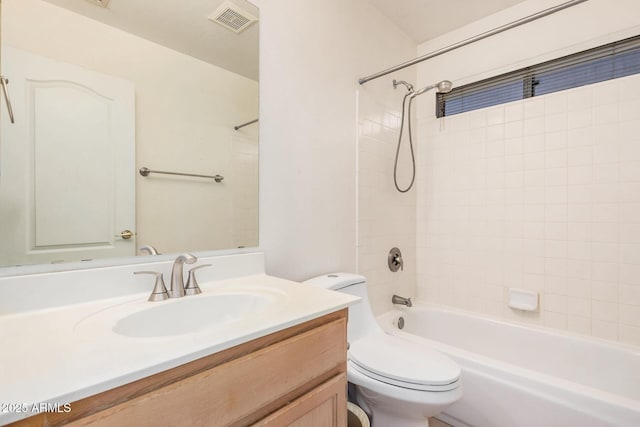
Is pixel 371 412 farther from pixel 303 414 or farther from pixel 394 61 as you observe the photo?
pixel 394 61

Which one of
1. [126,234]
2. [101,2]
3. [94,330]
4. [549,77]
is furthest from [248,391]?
[549,77]

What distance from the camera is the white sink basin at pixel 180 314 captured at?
0.73 metres

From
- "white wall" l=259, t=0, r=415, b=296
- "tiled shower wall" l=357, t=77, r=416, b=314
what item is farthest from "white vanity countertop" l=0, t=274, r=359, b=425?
"tiled shower wall" l=357, t=77, r=416, b=314

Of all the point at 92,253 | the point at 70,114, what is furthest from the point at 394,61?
the point at 92,253

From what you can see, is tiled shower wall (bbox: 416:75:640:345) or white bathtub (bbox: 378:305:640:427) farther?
tiled shower wall (bbox: 416:75:640:345)

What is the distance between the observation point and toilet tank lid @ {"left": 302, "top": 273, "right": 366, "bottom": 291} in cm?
139

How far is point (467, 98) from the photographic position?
2117mm

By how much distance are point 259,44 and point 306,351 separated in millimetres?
1263

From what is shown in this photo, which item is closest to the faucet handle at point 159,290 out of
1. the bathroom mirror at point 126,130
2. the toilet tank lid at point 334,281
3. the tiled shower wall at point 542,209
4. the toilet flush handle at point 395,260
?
the bathroom mirror at point 126,130

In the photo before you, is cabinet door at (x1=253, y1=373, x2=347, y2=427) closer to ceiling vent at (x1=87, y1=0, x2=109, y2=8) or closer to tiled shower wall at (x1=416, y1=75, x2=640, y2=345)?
ceiling vent at (x1=87, y1=0, x2=109, y2=8)

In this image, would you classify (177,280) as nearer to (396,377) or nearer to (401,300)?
(396,377)

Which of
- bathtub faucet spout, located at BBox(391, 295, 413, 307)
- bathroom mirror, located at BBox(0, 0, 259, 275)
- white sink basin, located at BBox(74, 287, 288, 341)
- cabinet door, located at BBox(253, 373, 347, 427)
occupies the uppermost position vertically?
bathroom mirror, located at BBox(0, 0, 259, 275)

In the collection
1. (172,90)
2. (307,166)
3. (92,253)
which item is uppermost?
(172,90)

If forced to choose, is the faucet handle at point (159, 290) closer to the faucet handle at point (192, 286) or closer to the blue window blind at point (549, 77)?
the faucet handle at point (192, 286)
